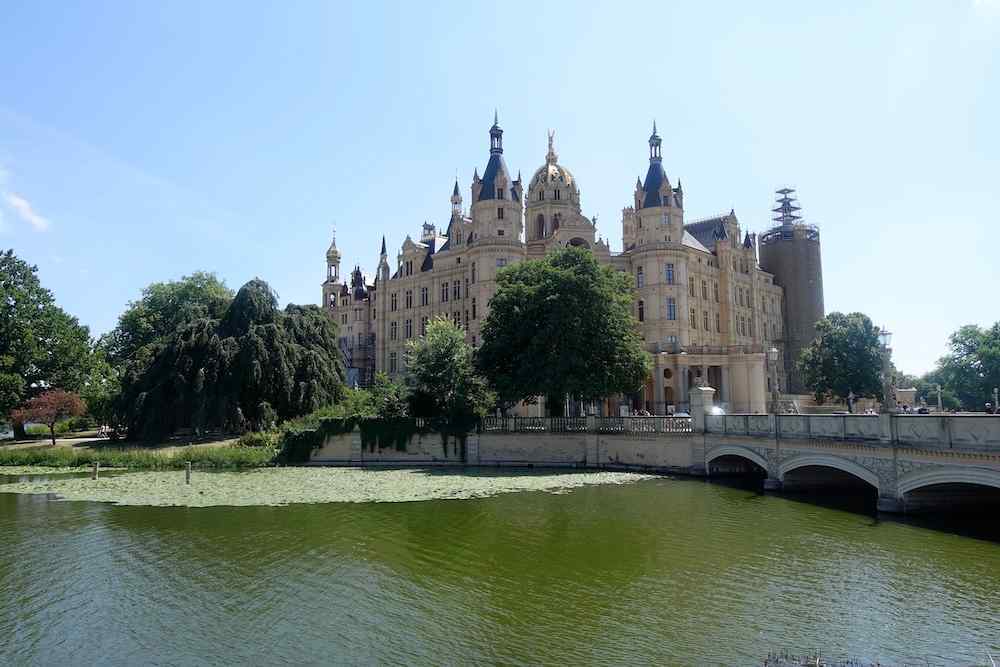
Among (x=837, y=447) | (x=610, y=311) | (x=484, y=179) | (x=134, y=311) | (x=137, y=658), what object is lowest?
(x=137, y=658)

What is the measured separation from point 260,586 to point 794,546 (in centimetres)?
1292

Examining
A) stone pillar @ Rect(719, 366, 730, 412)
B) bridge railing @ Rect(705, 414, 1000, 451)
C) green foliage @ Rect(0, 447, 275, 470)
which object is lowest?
green foliage @ Rect(0, 447, 275, 470)

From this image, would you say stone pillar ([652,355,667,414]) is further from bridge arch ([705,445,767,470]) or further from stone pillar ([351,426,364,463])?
stone pillar ([351,426,364,463])

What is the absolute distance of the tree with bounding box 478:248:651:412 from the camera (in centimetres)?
3666

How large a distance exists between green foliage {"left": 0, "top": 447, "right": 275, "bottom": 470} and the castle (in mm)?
22452

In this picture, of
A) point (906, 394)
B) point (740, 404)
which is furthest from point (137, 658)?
point (906, 394)

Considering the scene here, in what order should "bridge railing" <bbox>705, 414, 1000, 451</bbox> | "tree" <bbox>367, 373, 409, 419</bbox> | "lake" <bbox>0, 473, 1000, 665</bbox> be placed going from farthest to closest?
1. "tree" <bbox>367, 373, 409, 419</bbox>
2. "bridge railing" <bbox>705, 414, 1000, 451</bbox>
3. "lake" <bbox>0, 473, 1000, 665</bbox>

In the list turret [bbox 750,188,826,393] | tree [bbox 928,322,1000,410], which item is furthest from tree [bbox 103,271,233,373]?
tree [bbox 928,322,1000,410]

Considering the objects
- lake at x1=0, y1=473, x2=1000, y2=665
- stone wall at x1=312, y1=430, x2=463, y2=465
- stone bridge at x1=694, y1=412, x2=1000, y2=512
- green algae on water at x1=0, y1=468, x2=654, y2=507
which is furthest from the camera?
stone wall at x1=312, y1=430, x2=463, y2=465

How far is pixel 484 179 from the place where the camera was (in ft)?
194

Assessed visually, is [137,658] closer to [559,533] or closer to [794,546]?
[559,533]

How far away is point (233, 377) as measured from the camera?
43.6m

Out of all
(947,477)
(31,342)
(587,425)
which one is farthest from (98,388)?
(947,477)

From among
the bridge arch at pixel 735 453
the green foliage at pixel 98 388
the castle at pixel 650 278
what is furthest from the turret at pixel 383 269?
the bridge arch at pixel 735 453
